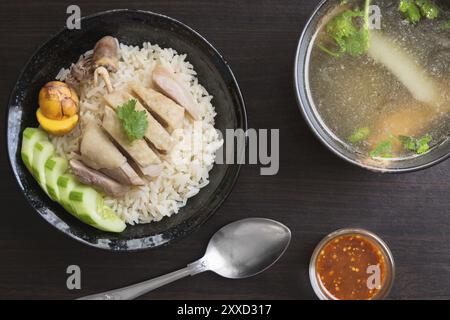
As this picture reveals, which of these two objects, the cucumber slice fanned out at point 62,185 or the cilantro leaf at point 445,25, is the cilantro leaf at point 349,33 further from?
the cucumber slice fanned out at point 62,185

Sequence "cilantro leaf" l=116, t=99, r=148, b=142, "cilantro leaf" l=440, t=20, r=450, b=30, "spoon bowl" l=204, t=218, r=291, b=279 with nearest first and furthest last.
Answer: "cilantro leaf" l=116, t=99, r=148, b=142 → "cilantro leaf" l=440, t=20, r=450, b=30 → "spoon bowl" l=204, t=218, r=291, b=279

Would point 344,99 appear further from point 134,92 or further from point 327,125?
point 134,92

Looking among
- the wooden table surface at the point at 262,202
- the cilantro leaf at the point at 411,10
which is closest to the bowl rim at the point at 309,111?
the wooden table surface at the point at 262,202

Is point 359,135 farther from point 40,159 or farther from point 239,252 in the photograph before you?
point 40,159

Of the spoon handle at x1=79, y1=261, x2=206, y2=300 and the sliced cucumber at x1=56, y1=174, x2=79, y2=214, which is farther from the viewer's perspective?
the spoon handle at x1=79, y1=261, x2=206, y2=300

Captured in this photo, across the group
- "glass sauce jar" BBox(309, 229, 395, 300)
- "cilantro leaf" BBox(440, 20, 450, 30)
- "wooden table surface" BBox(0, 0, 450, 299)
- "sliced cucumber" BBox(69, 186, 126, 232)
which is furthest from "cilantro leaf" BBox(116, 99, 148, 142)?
"cilantro leaf" BBox(440, 20, 450, 30)

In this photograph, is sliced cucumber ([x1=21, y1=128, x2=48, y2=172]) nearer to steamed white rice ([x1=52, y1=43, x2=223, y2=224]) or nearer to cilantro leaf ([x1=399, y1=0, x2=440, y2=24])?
steamed white rice ([x1=52, y1=43, x2=223, y2=224])

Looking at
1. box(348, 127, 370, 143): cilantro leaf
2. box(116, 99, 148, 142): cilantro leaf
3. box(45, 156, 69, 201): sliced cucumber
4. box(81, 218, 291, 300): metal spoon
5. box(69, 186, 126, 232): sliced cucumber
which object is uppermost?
box(116, 99, 148, 142): cilantro leaf
